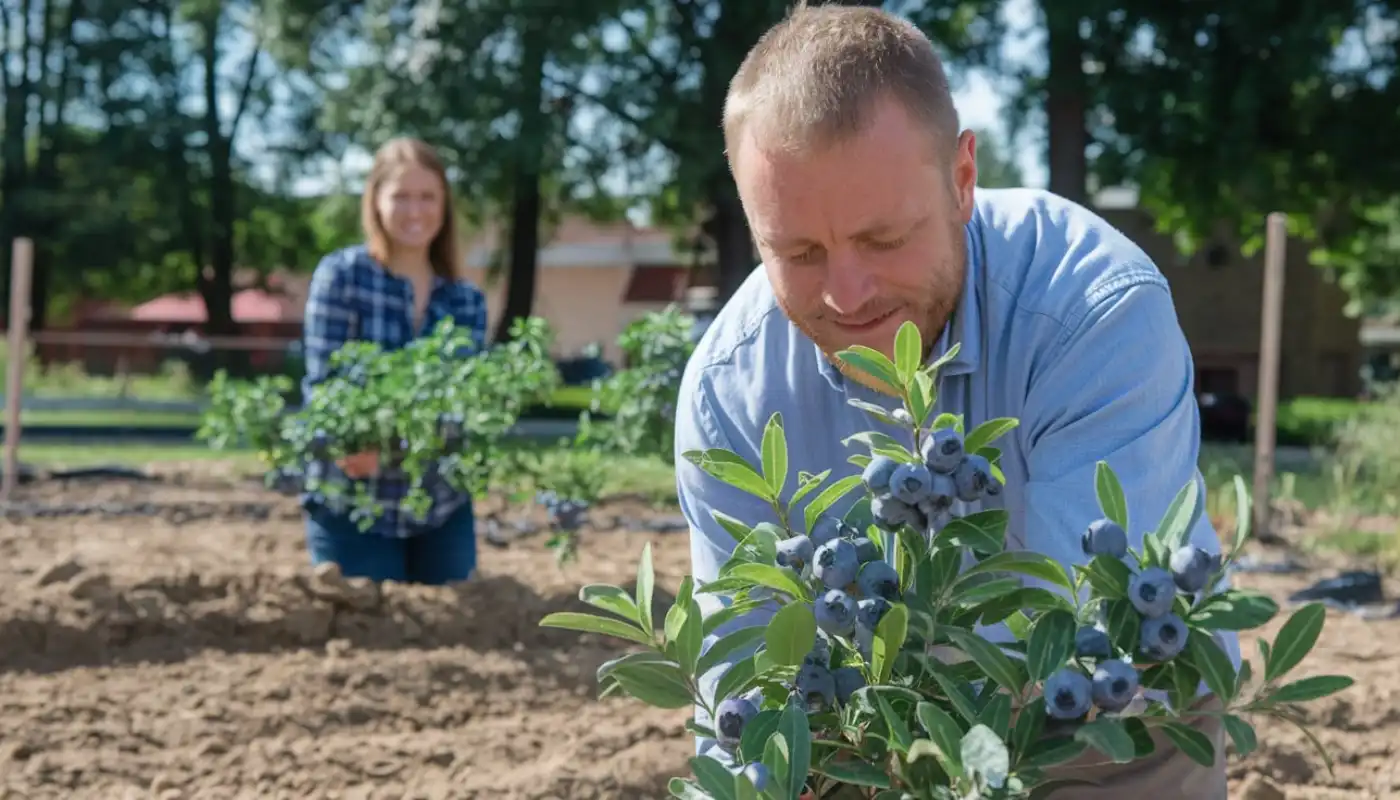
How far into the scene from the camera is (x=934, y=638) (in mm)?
1214

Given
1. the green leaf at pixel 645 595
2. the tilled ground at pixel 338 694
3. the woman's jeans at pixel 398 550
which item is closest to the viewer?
the green leaf at pixel 645 595

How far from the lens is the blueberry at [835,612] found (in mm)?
1160

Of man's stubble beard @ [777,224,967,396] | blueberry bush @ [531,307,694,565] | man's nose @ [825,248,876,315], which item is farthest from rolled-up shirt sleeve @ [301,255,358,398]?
man's nose @ [825,248,876,315]

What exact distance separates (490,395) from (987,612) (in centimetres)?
384

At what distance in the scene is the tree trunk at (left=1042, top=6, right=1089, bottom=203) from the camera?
15.4 metres

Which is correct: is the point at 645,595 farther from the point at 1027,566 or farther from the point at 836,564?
the point at 1027,566

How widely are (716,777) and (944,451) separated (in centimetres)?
31

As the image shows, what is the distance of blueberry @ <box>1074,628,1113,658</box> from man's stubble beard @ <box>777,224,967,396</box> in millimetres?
578

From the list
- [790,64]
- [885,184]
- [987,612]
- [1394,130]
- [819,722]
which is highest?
[1394,130]

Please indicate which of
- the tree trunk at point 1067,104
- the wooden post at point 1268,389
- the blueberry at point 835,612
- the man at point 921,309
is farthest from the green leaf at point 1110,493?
the tree trunk at point 1067,104

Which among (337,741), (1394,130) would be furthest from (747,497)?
(1394,130)

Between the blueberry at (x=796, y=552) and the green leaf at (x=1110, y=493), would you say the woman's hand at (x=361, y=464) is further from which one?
the green leaf at (x=1110, y=493)

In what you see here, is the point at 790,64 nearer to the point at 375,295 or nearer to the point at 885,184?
the point at 885,184

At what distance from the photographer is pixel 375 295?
4.82 metres
